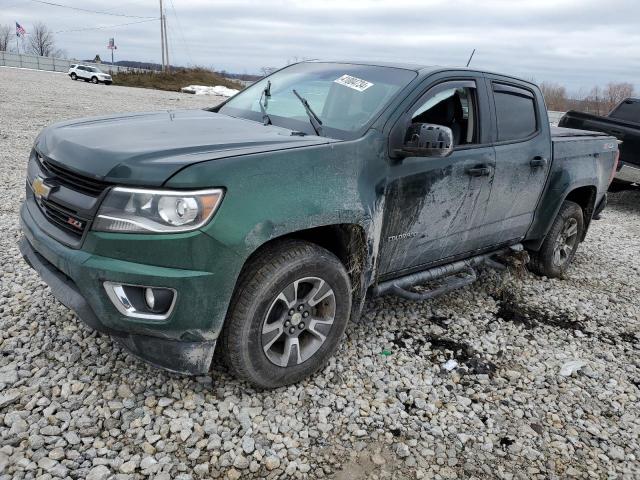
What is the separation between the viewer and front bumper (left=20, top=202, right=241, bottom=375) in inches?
89.5

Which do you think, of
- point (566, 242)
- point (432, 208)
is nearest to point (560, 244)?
point (566, 242)

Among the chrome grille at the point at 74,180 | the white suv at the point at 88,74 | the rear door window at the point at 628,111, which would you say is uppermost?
the rear door window at the point at 628,111

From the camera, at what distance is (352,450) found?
255 cm

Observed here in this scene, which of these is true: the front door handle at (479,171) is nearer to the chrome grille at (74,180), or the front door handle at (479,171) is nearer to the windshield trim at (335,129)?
the windshield trim at (335,129)

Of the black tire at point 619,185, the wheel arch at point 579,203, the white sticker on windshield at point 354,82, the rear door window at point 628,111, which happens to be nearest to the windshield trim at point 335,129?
the white sticker on windshield at point 354,82

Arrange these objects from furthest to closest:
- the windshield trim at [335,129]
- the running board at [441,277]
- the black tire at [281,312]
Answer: the running board at [441,277] → the windshield trim at [335,129] → the black tire at [281,312]

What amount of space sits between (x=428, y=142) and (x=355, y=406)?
1560 mm

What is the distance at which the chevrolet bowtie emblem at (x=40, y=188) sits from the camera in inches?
104

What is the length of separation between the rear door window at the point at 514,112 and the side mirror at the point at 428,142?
1125 mm

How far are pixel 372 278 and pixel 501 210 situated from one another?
4.80ft

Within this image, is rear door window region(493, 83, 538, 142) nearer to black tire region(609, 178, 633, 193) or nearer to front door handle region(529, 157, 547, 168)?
front door handle region(529, 157, 547, 168)

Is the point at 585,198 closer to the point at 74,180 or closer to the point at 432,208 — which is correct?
the point at 432,208

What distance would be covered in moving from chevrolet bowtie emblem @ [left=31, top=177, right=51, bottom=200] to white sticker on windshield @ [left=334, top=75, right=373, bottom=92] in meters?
1.95

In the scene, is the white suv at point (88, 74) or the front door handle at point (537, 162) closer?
the front door handle at point (537, 162)
